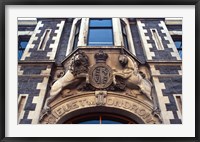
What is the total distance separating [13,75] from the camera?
7023 millimetres

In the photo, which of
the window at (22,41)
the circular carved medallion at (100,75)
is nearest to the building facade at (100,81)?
the circular carved medallion at (100,75)

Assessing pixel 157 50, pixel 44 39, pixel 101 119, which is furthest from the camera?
pixel 44 39

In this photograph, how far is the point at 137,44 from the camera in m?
11.0

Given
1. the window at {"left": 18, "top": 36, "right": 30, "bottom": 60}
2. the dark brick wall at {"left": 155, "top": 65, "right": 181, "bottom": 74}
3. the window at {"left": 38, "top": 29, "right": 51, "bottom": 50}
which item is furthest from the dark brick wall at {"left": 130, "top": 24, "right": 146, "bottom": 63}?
the window at {"left": 18, "top": 36, "right": 30, "bottom": 60}

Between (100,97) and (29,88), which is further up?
(29,88)

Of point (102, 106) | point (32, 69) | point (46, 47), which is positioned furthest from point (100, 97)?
point (46, 47)

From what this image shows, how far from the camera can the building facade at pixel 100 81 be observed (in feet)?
27.1

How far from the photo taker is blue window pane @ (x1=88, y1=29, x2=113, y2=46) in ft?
33.7

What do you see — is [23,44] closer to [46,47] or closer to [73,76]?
[46,47]

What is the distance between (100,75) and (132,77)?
879mm

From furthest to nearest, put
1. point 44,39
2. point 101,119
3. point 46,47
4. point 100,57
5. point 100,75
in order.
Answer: point 44,39, point 46,47, point 100,57, point 100,75, point 101,119

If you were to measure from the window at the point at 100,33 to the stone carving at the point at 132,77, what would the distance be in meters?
1.29

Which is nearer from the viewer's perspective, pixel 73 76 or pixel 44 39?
pixel 73 76

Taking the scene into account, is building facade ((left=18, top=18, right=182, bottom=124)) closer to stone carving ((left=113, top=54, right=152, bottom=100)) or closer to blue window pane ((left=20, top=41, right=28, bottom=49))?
stone carving ((left=113, top=54, right=152, bottom=100))
